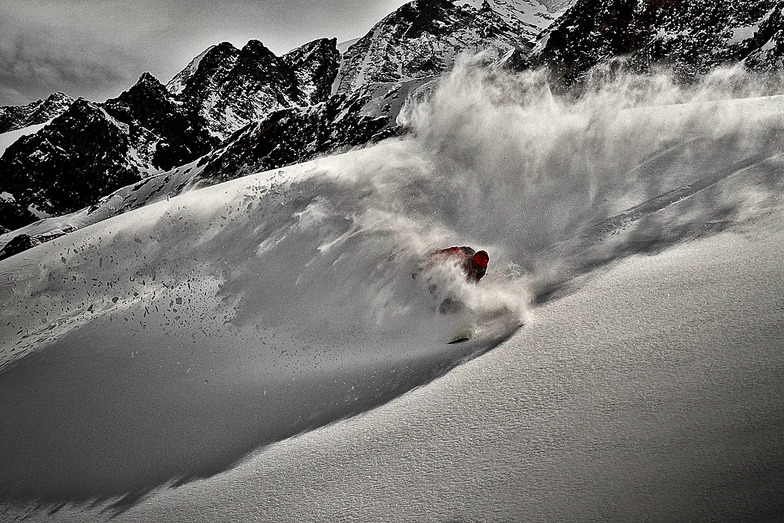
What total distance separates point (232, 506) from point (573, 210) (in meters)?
7.15

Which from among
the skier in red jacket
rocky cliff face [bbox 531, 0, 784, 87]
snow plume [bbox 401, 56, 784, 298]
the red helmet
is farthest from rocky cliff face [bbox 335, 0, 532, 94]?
the red helmet

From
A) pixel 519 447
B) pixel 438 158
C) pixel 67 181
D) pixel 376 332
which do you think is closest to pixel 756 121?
pixel 438 158

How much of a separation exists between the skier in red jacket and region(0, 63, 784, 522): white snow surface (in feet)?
0.80

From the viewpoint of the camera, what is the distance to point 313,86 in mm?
186750

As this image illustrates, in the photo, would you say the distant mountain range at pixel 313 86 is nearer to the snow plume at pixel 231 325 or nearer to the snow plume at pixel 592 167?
the snow plume at pixel 592 167

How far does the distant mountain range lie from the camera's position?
174 ft

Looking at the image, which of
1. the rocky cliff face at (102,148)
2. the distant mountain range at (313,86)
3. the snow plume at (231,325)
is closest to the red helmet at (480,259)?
the snow plume at (231,325)

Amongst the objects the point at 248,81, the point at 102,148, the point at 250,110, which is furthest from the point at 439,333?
the point at 248,81

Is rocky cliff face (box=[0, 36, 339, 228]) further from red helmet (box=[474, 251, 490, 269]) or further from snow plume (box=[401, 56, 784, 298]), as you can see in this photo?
red helmet (box=[474, 251, 490, 269])

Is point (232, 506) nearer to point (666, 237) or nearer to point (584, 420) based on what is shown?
point (584, 420)

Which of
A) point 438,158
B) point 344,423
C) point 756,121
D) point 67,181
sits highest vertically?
point 67,181

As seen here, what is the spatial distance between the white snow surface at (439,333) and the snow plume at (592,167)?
0.05 meters

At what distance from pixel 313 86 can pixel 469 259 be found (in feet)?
638

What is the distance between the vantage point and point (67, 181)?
129625mm
